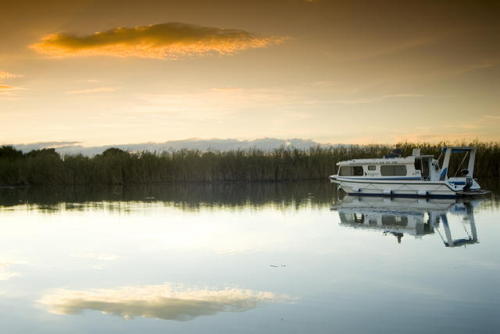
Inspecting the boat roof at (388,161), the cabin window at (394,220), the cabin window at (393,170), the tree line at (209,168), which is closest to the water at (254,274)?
the cabin window at (394,220)

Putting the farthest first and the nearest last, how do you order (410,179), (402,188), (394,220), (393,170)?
(393,170) < (402,188) < (410,179) < (394,220)

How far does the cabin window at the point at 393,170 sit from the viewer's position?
2797 centimetres

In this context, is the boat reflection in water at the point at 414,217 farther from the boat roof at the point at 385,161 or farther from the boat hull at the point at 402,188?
the boat roof at the point at 385,161

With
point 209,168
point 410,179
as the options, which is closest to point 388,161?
point 410,179

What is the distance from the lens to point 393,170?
28.4 meters

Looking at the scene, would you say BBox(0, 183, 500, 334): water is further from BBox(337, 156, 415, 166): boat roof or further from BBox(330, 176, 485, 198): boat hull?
BBox(337, 156, 415, 166): boat roof

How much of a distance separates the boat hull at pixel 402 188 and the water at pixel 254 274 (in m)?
6.84

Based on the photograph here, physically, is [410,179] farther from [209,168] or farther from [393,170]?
[209,168]

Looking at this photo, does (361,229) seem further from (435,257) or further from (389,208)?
(389,208)

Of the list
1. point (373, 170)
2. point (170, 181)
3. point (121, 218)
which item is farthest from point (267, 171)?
point (121, 218)

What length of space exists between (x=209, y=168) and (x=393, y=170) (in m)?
19.1

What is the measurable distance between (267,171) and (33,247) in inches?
1252

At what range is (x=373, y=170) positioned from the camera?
2925 centimetres

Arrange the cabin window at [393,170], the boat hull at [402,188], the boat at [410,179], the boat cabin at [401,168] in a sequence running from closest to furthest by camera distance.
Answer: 1. the boat hull at [402,188]
2. the boat at [410,179]
3. the boat cabin at [401,168]
4. the cabin window at [393,170]
